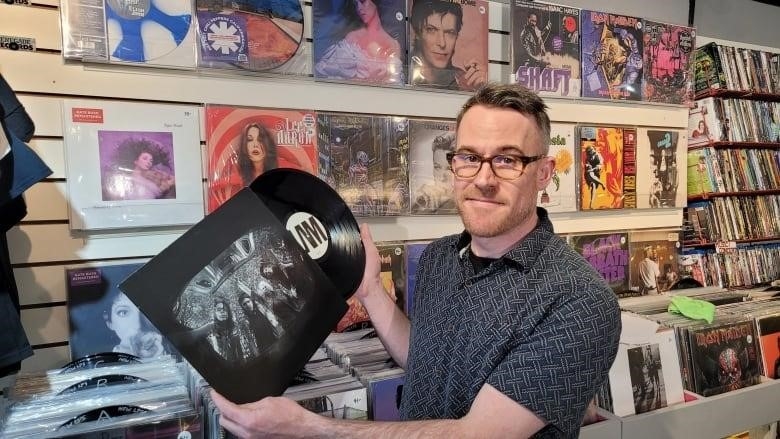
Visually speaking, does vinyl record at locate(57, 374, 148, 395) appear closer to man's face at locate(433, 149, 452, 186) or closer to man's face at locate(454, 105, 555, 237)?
man's face at locate(454, 105, 555, 237)

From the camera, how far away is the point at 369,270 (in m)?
1.47

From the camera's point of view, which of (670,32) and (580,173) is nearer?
(580,173)

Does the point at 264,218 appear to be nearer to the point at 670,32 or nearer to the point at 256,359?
the point at 256,359

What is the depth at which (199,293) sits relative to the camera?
997mm

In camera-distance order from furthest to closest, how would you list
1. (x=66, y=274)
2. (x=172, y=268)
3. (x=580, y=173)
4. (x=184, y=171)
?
(x=580, y=173) < (x=184, y=171) < (x=66, y=274) < (x=172, y=268)

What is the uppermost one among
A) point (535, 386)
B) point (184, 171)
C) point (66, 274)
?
point (184, 171)

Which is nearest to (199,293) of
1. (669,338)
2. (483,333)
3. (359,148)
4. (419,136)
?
(483,333)

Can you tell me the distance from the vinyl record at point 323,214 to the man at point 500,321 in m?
A: 0.24

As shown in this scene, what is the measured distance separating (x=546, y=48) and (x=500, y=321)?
5.36 ft

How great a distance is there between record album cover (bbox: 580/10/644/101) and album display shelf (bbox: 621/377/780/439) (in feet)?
4.69

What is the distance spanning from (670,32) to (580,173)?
37.2 inches

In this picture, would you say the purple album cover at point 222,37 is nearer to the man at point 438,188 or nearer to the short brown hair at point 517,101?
the man at point 438,188

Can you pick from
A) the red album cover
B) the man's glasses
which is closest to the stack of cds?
the red album cover

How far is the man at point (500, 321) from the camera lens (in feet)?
3.36
